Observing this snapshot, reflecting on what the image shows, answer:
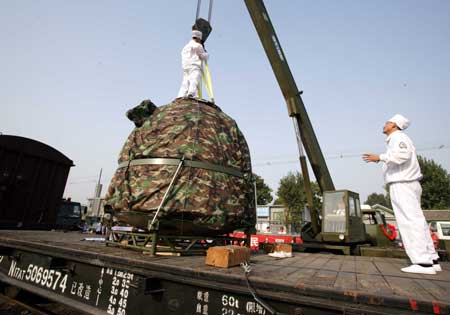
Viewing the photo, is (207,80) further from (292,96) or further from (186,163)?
(292,96)

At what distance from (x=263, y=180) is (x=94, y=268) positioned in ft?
150

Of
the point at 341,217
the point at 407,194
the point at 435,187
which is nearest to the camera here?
the point at 407,194

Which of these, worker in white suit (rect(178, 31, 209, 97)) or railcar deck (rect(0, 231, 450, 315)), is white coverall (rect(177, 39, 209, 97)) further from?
railcar deck (rect(0, 231, 450, 315))

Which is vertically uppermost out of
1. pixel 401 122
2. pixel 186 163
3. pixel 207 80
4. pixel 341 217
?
pixel 207 80

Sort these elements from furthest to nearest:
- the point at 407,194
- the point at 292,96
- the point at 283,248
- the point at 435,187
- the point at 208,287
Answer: the point at 435,187 < the point at 292,96 < the point at 283,248 < the point at 407,194 < the point at 208,287

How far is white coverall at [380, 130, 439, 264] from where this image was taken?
311 centimetres

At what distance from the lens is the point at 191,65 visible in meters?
5.23

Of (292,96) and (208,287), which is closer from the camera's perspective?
(208,287)

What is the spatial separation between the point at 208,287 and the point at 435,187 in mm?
42917

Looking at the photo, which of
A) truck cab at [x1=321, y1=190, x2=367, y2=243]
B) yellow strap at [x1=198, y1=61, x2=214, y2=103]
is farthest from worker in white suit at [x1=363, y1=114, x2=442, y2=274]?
truck cab at [x1=321, y1=190, x2=367, y2=243]

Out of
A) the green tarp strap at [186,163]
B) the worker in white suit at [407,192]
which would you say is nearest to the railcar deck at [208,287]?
the worker in white suit at [407,192]

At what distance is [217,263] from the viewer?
8.48ft

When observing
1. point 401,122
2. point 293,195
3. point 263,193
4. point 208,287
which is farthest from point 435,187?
point 208,287

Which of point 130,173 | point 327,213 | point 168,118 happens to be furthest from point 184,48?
point 327,213
